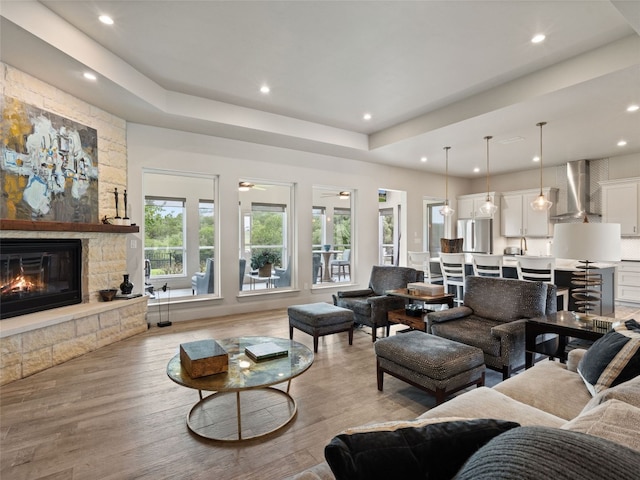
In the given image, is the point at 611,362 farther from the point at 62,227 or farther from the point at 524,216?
the point at 524,216

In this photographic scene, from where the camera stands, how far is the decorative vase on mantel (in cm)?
623

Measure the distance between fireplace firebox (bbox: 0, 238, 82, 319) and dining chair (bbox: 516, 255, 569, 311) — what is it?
5703mm

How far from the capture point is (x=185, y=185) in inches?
223

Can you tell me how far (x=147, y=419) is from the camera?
2.39 m

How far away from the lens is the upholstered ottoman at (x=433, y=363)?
234 centimetres

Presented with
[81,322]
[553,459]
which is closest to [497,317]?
[553,459]

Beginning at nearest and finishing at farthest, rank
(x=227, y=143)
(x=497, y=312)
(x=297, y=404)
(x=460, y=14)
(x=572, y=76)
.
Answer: (x=297, y=404), (x=460, y=14), (x=497, y=312), (x=572, y=76), (x=227, y=143)

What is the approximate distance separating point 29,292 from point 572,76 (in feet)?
20.5

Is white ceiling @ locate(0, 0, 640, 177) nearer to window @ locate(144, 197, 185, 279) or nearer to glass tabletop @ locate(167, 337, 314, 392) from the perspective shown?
window @ locate(144, 197, 185, 279)

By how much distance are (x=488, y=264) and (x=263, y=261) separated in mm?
3787

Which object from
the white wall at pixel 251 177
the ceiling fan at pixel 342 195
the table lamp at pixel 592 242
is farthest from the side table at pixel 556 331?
the ceiling fan at pixel 342 195

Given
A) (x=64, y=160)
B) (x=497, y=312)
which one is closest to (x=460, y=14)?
(x=497, y=312)

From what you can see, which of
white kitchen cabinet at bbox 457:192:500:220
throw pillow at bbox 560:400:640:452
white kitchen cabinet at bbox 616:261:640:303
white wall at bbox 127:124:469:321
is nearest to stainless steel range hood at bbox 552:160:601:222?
white kitchen cabinet at bbox 616:261:640:303

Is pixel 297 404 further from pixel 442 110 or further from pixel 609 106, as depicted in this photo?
pixel 609 106
